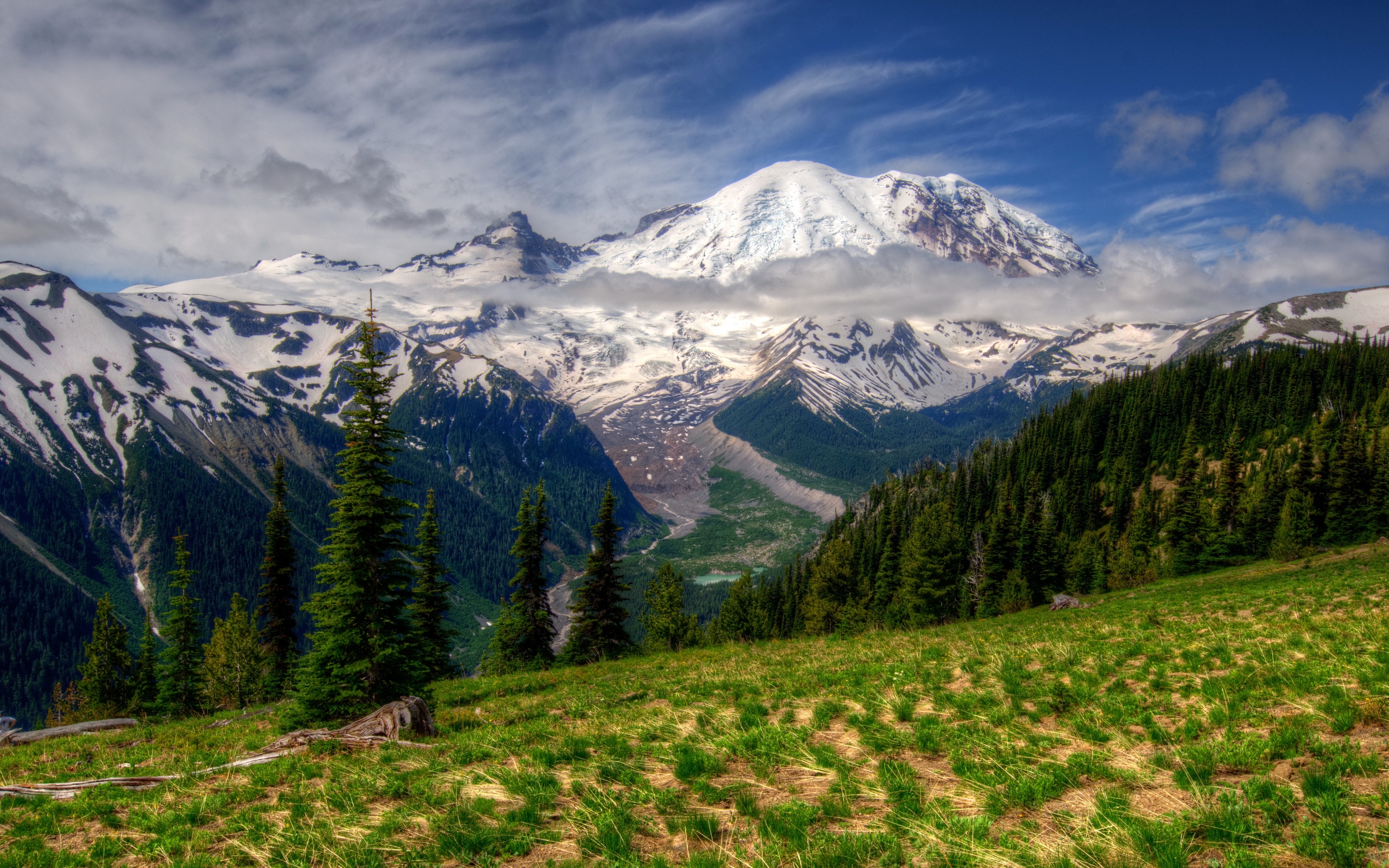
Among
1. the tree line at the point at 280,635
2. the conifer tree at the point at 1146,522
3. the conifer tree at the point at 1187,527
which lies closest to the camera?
the tree line at the point at 280,635

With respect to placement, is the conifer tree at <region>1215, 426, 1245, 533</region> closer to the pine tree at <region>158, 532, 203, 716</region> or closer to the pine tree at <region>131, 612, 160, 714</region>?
the pine tree at <region>158, 532, 203, 716</region>

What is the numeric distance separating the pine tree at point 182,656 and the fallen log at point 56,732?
21989 millimetres

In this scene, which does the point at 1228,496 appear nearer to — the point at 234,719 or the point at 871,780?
the point at 871,780

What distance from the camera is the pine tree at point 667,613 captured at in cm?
6112

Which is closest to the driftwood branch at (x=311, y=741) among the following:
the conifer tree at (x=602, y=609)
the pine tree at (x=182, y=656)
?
the conifer tree at (x=602, y=609)

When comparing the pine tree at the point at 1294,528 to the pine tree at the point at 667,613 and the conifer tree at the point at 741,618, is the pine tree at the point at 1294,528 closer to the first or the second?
the conifer tree at the point at 741,618

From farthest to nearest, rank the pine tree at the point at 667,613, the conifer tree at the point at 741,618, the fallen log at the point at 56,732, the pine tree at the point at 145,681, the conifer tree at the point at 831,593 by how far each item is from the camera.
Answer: the conifer tree at the point at 741,618, the conifer tree at the point at 831,593, the pine tree at the point at 667,613, the pine tree at the point at 145,681, the fallen log at the point at 56,732

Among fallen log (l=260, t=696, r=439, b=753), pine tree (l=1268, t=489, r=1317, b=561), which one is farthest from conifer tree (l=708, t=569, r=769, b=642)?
fallen log (l=260, t=696, r=439, b=753)

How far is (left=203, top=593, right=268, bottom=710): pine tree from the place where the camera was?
45.1 metres

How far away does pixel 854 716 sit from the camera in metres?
11.8

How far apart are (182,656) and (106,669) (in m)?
9.21

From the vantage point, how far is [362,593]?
21688 mm

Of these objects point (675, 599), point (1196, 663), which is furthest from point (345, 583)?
point (675, 599)

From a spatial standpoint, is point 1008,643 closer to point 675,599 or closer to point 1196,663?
point 1196,663
